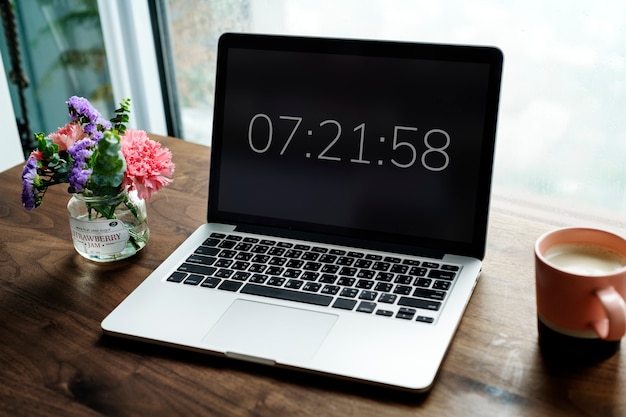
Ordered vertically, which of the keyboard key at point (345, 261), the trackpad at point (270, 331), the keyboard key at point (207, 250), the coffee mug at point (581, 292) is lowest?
the trackpad at point (270, 331)

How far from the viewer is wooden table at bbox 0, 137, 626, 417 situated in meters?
0.71

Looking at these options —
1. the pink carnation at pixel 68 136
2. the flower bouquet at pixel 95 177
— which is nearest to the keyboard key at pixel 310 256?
the flower bouquet at pixel 95 177

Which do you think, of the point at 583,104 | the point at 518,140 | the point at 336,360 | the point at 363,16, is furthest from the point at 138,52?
the point at 336,360

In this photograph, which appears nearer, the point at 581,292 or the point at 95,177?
the point at 581,292

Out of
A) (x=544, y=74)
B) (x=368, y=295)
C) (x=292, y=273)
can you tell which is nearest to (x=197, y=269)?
(x=292, y=273)

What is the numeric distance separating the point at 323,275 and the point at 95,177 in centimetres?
31

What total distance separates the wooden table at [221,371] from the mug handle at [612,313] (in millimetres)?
59

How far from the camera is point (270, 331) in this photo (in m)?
0.80

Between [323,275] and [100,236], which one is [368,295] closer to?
[323,275]

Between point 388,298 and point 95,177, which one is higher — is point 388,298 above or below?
below

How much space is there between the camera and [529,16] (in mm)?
1479

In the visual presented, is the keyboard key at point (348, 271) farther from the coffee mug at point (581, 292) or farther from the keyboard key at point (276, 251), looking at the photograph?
the coffee mug at point (581, 292)

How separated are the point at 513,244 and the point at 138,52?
1.34 meters

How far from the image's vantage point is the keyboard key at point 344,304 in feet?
2.69
